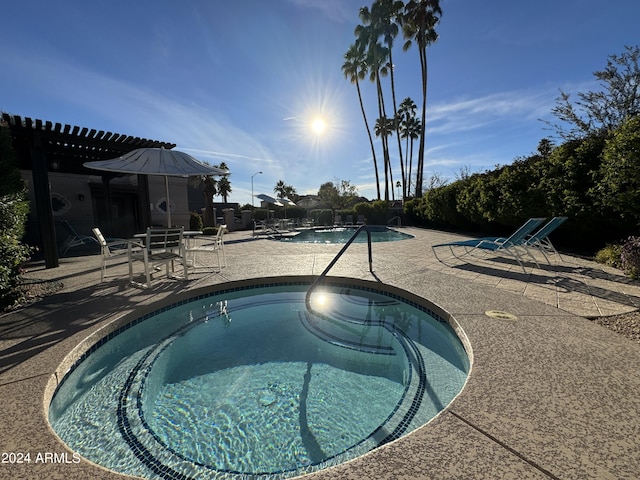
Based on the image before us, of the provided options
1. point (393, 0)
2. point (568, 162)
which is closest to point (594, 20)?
point (568, 162)

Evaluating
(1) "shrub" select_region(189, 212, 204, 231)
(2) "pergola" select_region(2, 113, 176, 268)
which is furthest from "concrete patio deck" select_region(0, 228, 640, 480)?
(1) "shrub" select_region(189, 212, 204, 231)

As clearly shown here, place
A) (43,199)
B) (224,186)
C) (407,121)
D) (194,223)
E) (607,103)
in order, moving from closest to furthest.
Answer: (43,199) < (607,103) < (194,223) < (407,121) < (224,186)

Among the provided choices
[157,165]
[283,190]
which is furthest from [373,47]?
[283,190]

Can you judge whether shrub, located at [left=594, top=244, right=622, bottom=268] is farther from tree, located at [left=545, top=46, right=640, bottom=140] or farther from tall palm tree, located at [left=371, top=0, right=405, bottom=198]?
tall palm tree, located at [left=371, top=0, right=405, bottom=198]

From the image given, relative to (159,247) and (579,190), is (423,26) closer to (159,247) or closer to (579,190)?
(579,190)

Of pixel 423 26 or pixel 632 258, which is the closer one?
pixel 632 258

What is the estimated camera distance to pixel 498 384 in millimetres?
1967

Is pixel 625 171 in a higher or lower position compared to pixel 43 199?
lower

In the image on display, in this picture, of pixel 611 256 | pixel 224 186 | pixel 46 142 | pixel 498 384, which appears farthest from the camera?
pixel 224 186

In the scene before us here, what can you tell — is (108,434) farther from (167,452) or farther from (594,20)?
(594,20)

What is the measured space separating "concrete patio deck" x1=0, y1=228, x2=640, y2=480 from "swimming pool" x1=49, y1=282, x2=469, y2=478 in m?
0.33

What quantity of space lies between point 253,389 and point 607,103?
20045mm

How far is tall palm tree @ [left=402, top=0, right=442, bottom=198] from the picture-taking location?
2033cm

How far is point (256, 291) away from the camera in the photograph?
521cm
